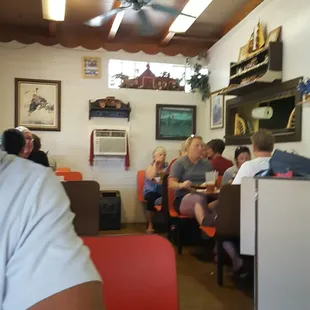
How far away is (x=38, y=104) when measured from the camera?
6.15 m

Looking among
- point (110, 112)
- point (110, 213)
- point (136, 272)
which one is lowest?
point (110, 213)

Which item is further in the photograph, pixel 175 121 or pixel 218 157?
pixel 175 121

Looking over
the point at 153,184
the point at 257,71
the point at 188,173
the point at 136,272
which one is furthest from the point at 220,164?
the point at 136,272

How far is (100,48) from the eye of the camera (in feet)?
21.0

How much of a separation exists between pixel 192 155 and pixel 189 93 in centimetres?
238

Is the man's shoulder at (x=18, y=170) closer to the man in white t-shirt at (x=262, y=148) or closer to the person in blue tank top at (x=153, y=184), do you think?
the man in white t-shirt at (x=262, y=148)

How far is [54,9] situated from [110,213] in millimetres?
3019

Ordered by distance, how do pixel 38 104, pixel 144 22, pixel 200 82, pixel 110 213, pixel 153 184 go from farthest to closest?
pixel 200 82, pixel 38 104, pixel 110 213, pixel 153 184, pixel 144 22

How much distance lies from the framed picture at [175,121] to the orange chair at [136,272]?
5433mm

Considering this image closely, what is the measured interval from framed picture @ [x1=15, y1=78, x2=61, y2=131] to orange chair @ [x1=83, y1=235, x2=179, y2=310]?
528 cm

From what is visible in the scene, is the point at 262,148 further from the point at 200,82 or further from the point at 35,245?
the point at 35,245

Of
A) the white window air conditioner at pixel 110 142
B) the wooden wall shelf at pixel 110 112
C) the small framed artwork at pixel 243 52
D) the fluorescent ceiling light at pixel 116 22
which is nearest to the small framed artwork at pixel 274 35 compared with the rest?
the small framed artwork at pixel 243 52

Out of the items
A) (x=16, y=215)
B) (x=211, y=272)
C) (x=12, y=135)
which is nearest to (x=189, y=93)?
(x=211, y=272)

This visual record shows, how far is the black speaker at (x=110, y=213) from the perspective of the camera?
5980 mm
